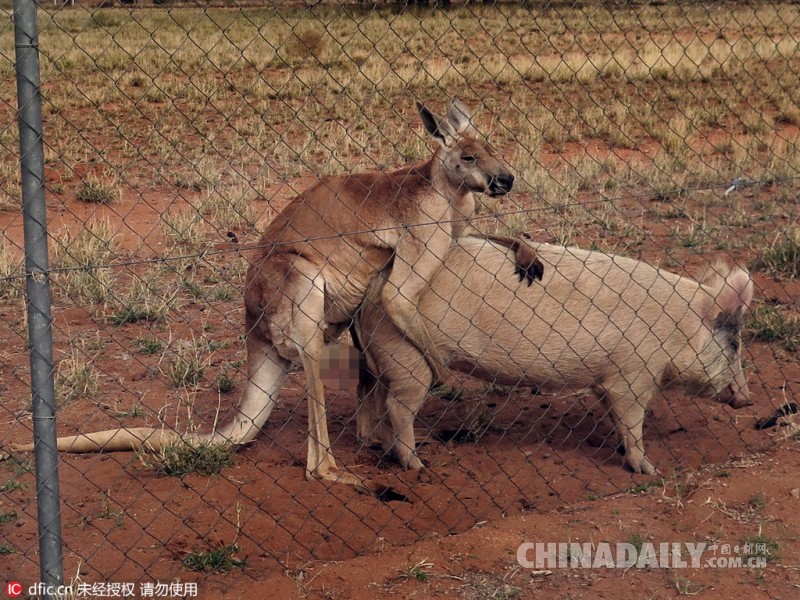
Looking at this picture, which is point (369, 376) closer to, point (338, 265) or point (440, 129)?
point (338, 265)

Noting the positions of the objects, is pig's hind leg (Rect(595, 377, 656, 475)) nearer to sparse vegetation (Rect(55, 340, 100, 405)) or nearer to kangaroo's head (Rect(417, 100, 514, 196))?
kangaroo's head (Rect(417, 100, 514, 196))

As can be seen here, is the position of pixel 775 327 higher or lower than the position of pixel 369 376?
higher

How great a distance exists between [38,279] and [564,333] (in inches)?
114

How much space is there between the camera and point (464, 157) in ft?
17.1

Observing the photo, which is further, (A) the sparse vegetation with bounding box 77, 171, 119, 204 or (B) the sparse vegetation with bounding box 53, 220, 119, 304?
(A) the sparse vegetation with bounding box 77, 171, 119, 204

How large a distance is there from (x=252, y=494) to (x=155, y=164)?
6655 millimetres

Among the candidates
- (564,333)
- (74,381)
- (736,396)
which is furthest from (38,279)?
(736,396)

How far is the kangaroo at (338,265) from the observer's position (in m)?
5.04

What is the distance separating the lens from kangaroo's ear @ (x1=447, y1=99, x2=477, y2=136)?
5.25 meters

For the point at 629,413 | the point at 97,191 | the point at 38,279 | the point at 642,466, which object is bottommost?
the point at 642,466

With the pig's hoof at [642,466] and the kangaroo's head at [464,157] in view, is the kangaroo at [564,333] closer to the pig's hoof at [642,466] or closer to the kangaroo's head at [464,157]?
the pig's hoof at [642,466]

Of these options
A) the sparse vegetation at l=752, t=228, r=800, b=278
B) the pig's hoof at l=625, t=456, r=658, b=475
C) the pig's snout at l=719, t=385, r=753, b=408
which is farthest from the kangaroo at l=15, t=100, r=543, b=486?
the sparse vegetation at l=752, t=228, r=800, b=278

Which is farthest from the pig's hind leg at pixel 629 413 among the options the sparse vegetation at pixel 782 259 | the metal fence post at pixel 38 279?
the metal fence post at pixel 38 279

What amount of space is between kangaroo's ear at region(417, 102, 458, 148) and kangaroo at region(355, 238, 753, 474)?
578 mm
